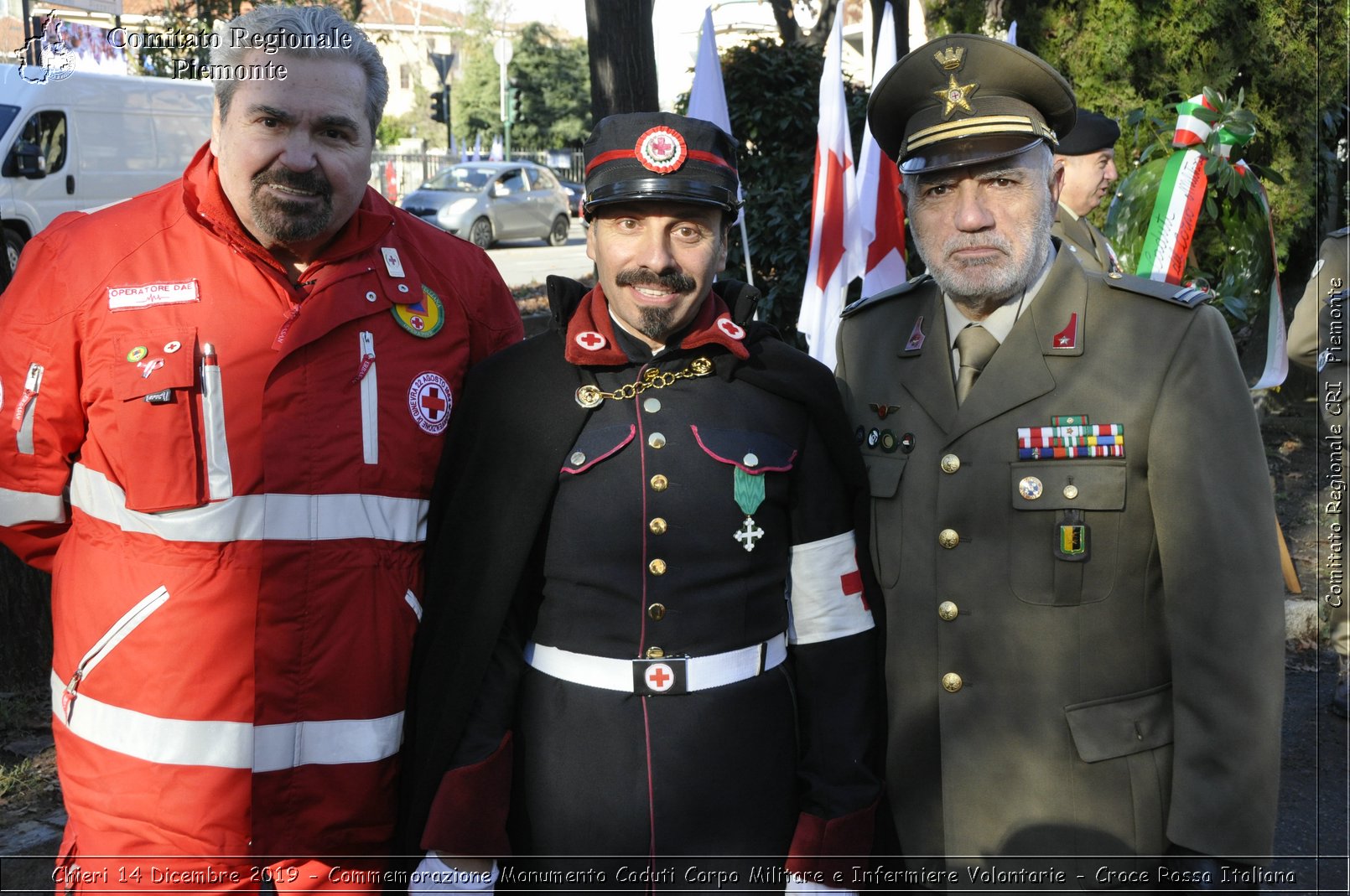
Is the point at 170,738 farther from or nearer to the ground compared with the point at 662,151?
nearer to the ground

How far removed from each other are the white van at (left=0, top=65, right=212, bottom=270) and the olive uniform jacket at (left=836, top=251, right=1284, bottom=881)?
40.7ft

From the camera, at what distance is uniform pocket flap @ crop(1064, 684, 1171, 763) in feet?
8.05

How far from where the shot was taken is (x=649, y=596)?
2.54 meters

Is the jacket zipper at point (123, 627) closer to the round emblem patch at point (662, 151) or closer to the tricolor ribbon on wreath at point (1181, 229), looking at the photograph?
the round emblem patch at point (662, 151)

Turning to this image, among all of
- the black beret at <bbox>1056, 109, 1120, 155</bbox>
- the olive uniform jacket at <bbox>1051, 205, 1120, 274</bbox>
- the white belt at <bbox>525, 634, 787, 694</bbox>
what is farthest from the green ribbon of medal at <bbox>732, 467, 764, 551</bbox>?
the black beret at <bbox>1056, 109, 1120, 155</bbox>

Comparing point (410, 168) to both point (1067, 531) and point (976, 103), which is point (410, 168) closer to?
point (976, 103)

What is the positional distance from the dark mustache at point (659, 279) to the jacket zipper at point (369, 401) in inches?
23.1

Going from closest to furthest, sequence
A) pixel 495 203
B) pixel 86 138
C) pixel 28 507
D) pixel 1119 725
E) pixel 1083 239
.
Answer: pixel 1119 725 < pixel 28 507 < pixel 1083 239 < pixel 86 138 < pixel 495 203

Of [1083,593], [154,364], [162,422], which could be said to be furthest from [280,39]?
[1083,593]

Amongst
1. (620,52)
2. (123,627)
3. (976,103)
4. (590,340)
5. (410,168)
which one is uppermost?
(410,168)

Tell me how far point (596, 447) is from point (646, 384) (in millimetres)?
177

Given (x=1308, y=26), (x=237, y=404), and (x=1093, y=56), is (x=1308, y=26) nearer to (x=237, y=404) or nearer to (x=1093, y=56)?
(x=1093, y=56)

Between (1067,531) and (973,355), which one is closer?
(1067,531)

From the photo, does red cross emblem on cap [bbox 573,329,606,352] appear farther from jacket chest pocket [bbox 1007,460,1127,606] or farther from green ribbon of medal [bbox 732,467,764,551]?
jacket chest pocket [bbox 1007,460,1127,606]
